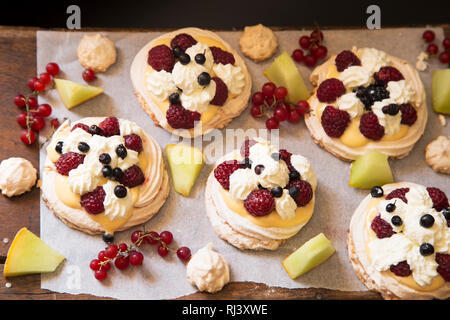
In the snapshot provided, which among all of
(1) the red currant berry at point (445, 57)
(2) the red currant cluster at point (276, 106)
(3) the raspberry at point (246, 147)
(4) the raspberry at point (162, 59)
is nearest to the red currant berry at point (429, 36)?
(1) the red currant berry at point (445, 57)

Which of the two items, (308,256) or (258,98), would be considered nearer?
(308,256)

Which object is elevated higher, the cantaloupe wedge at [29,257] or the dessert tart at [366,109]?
the dessert tart at [366,109]

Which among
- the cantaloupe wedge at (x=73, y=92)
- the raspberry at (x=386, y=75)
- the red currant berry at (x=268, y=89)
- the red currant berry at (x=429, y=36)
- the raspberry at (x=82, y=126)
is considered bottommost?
the raspberry at (x=82, y=126)

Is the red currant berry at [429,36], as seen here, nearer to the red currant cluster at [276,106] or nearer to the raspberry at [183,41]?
the red currant cluster at [276,106]

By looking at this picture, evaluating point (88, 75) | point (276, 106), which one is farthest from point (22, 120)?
point (276, 106)

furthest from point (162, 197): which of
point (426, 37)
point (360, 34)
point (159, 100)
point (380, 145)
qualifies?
point (426, 37)

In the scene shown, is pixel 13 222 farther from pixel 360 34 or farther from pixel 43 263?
pixel 360 34

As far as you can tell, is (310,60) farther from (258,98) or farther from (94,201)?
(94,201)

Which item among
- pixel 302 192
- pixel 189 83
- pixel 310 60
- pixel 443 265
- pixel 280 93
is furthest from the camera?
pixel 310 60
